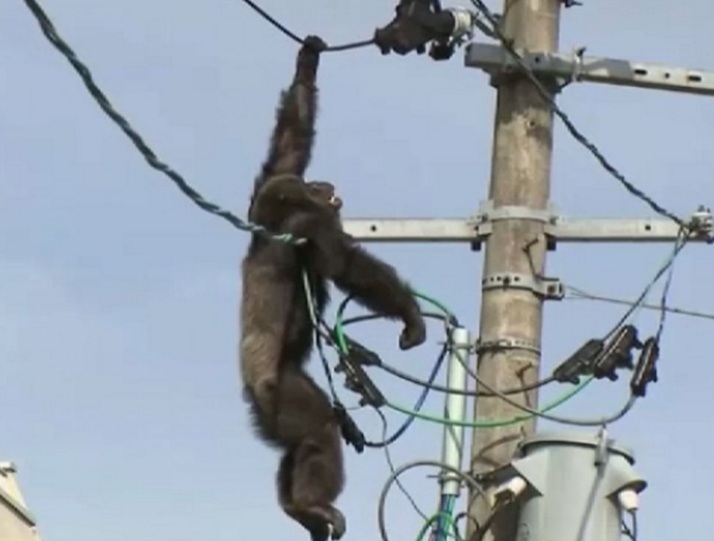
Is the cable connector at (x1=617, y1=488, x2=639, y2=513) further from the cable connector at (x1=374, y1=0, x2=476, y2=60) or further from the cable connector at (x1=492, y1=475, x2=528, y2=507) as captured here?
the cable connector at (x1=374, y1=0, x2=476, y2=60)

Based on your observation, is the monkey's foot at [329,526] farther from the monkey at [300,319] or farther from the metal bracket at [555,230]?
the metal bracket at [555,230]

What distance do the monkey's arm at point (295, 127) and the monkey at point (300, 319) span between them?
1.63 feet

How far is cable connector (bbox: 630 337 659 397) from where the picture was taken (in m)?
10.1

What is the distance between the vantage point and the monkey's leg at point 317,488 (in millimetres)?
9992

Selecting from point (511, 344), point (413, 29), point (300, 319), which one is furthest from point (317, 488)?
point (413, 29)

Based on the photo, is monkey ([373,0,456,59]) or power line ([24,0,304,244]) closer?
power line ([24,0,304,244])

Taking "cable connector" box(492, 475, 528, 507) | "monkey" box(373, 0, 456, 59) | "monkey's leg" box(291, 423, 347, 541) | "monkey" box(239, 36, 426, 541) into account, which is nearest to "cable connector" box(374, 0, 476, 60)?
"monkey" box(373, 0, 456, 59)

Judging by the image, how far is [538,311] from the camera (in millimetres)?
10203

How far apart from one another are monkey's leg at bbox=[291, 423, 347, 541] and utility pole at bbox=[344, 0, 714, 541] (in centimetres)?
66

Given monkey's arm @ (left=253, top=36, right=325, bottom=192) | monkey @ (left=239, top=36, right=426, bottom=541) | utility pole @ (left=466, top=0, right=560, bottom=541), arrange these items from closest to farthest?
1. utility pole @ (left=466, top=0, right=560, bottom=541)
2. monkey @ (left=239, top=36, right=426, bottom=541)
3. monkey's arm @ (left=253, top=36, right=325, bottom=192)

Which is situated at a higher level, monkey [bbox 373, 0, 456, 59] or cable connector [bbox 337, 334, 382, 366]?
monkey [bbox 373, 0, 456, 59]

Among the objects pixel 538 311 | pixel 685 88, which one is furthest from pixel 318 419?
pixel 685 88

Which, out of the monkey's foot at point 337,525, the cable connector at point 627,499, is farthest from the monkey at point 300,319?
the cable connector at point 627,499

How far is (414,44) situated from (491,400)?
1.79 meters
